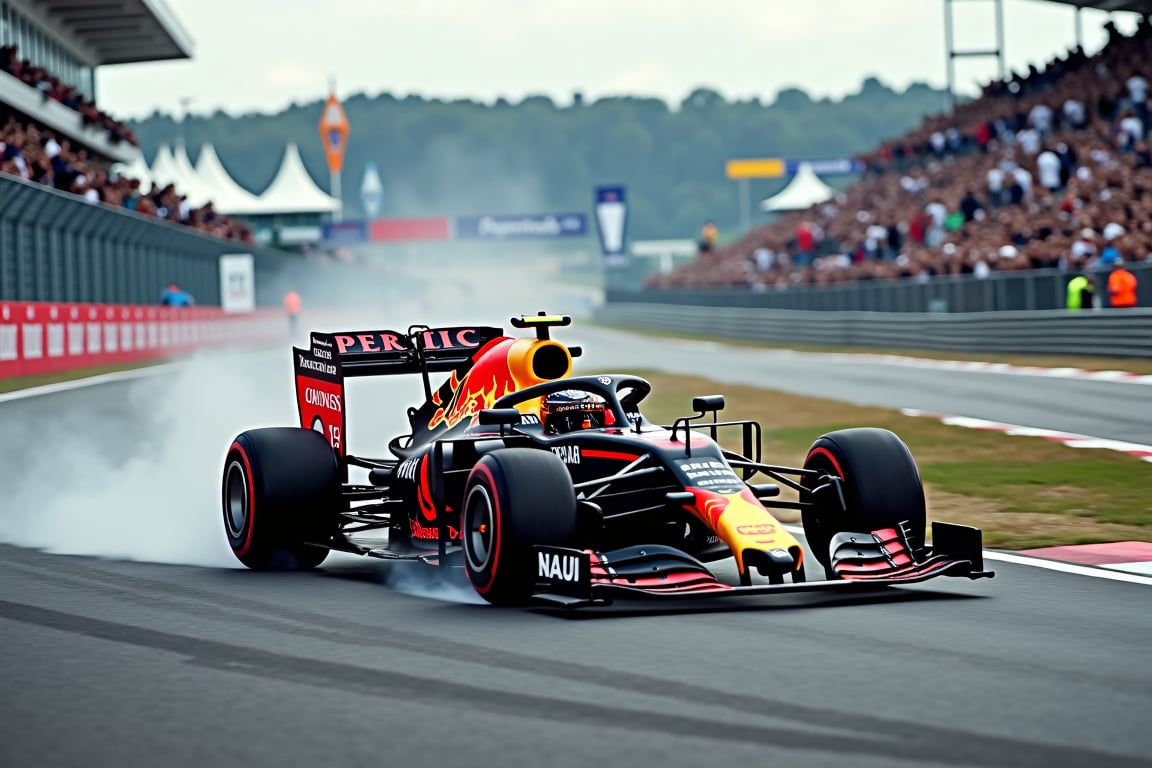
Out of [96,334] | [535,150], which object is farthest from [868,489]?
[535,150]

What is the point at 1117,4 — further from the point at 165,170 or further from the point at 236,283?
the point at 165,170

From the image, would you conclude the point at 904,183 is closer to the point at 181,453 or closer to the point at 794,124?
the point at 181,453

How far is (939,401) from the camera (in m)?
20.2

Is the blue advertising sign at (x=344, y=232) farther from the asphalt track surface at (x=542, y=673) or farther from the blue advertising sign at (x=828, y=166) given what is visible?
the asphalt track surface at (x=542, y=673)

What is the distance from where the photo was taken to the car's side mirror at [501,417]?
805 centimetres

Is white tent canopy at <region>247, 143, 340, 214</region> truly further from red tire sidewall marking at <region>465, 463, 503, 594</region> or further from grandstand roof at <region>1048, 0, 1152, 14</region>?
red tire sidewall marking at <region>465, 463, 503, 594</region>

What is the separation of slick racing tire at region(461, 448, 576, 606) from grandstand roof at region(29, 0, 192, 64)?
45277mm

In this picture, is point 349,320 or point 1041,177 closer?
point 1041,177

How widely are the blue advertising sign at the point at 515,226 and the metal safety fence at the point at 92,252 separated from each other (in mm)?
38607

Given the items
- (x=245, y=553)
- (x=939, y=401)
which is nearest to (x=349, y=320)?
(x=939, y=401)

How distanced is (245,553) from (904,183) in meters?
33.7

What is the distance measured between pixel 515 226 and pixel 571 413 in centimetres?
7893

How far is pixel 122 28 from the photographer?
184ft

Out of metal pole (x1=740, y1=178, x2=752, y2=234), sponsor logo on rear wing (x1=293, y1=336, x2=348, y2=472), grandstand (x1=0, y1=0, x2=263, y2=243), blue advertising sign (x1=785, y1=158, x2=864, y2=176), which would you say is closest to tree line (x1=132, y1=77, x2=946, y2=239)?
metal pole (x1=740, y1=178, x2=752, y2=234)
